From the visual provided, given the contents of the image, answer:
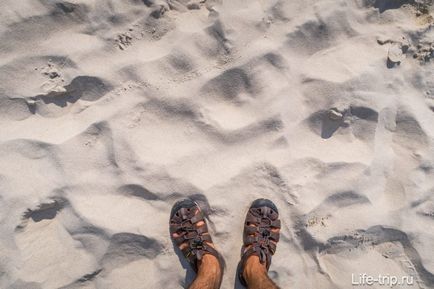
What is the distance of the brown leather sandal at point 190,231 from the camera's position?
6.16 ft

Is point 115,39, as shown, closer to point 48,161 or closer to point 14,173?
point 48,161

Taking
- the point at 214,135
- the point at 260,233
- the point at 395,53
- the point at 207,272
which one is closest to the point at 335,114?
the point at 395,53

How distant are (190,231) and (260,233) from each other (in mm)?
444

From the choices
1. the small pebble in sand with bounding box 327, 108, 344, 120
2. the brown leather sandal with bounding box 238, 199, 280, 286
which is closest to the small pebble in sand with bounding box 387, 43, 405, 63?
the small pebble in sand with bounding box 327, 108, 344, 120

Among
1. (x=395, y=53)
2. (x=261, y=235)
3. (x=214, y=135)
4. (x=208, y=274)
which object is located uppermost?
(x=395, y=53)

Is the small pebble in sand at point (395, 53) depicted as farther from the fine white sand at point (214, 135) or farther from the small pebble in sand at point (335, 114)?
the small pebble in sand at point (335, 114)

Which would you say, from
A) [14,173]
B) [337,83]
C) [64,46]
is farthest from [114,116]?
[337,83]

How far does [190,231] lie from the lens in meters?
1.88

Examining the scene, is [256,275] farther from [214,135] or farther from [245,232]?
[214,135]

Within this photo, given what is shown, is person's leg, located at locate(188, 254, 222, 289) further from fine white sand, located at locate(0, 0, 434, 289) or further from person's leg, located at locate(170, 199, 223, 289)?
fine white sand, located at locate(0, 0, 434, 289)

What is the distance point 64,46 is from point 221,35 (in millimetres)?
982

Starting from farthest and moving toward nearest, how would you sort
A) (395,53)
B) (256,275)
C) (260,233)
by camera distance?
(395,53) < (260,233) < (256,275)

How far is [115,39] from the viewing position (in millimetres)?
1914

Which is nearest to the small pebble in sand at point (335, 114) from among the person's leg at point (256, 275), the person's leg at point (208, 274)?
the person's leg at point (256, 275)
